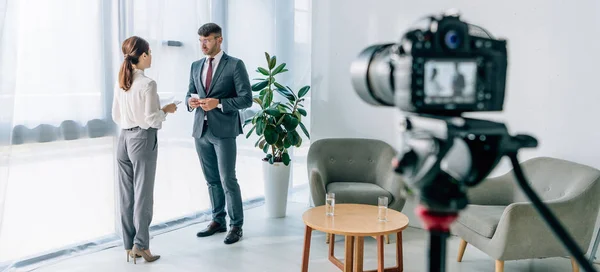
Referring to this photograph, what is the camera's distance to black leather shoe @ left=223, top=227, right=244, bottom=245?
3.56 meters

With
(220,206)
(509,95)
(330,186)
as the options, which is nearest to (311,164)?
(330,186)

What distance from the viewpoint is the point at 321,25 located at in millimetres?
4477

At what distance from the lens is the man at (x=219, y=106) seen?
3516mm

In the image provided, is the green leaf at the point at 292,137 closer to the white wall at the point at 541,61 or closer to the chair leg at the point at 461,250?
the white wall at the point at 541,61

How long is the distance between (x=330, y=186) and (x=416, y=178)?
9.57 feet

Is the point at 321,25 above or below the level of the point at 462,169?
above

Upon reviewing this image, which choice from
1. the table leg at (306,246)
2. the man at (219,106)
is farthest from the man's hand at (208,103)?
the table leg at (306,246)

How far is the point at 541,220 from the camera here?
2.64m

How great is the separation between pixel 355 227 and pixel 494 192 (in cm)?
109

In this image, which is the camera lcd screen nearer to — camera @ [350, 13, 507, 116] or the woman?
camera @ [350, 13, 507, 116]

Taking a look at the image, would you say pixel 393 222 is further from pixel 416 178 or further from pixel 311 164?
pixel 416 178

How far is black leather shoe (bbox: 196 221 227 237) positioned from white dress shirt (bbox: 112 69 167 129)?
104 cm

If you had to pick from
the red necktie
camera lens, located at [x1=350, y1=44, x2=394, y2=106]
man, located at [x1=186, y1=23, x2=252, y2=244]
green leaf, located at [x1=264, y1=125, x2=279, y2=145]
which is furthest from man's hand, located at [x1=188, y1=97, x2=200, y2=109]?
camera lens, located at [x1=350, y1=44, x2=394, y2=106]

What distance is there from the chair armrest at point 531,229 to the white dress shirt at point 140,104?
6.54 ft
